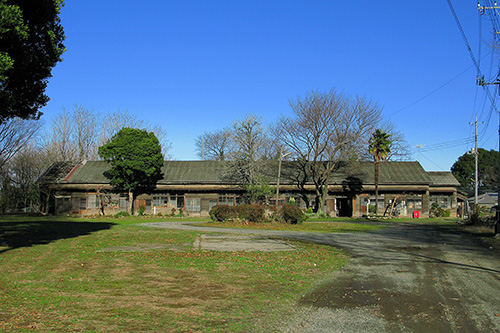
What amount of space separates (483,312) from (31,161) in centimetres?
5612

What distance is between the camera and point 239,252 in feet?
42.3

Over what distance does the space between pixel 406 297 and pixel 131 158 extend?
36304 mm

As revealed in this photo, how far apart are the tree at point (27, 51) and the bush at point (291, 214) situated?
17683 millimetres

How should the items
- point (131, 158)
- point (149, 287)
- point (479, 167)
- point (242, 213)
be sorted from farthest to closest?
point (479, 167) < point (131, 158) < point (242, 213) < point (149, 287)

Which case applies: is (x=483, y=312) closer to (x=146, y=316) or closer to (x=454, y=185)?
(x=146, y=316)

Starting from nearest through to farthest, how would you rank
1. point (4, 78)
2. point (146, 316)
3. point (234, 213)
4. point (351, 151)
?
point (146, 316) → point (4, 78) → point (234, 213) → point (351, 151)

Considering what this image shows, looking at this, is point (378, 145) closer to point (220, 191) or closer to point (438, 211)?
point (438, 211)

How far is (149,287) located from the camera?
7891 mm

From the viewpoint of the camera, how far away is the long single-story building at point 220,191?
44406 mm

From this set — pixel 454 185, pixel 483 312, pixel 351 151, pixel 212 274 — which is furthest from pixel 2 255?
pixel 454 185

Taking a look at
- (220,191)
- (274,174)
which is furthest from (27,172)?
(274,174)

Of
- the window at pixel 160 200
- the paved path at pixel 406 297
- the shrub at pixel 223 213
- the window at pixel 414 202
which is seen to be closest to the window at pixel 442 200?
the window at pixel 414 202

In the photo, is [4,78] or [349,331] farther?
[4,78]

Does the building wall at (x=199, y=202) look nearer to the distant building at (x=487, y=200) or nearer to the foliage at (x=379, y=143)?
the foliage at (x=379, y=143)
